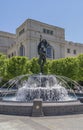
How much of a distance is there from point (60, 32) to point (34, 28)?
11.2 meters

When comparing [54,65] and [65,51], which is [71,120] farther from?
[65,51]

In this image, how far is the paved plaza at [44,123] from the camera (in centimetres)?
726

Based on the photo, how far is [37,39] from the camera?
2283 inches

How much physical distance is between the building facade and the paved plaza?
47526 millimetres

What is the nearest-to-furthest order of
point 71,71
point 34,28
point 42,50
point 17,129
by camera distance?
point 17,129
point 42,50
point 71,71
point 34,28

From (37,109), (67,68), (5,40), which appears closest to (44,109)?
(37,109)

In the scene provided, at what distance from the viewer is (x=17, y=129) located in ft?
23.1

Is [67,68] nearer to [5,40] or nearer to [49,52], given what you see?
[49,52]

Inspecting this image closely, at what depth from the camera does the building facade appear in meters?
56.4

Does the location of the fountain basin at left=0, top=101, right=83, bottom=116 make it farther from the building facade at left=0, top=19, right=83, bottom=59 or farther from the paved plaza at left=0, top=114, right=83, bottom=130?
the building facade at left=0, top=19, right=83, bottom=59

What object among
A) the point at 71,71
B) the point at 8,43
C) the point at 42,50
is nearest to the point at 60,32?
the point at 8,43

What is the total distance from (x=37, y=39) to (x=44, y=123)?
51.2m

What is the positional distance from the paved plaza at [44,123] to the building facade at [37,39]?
47.5 meters

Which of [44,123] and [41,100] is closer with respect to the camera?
[44,123]
